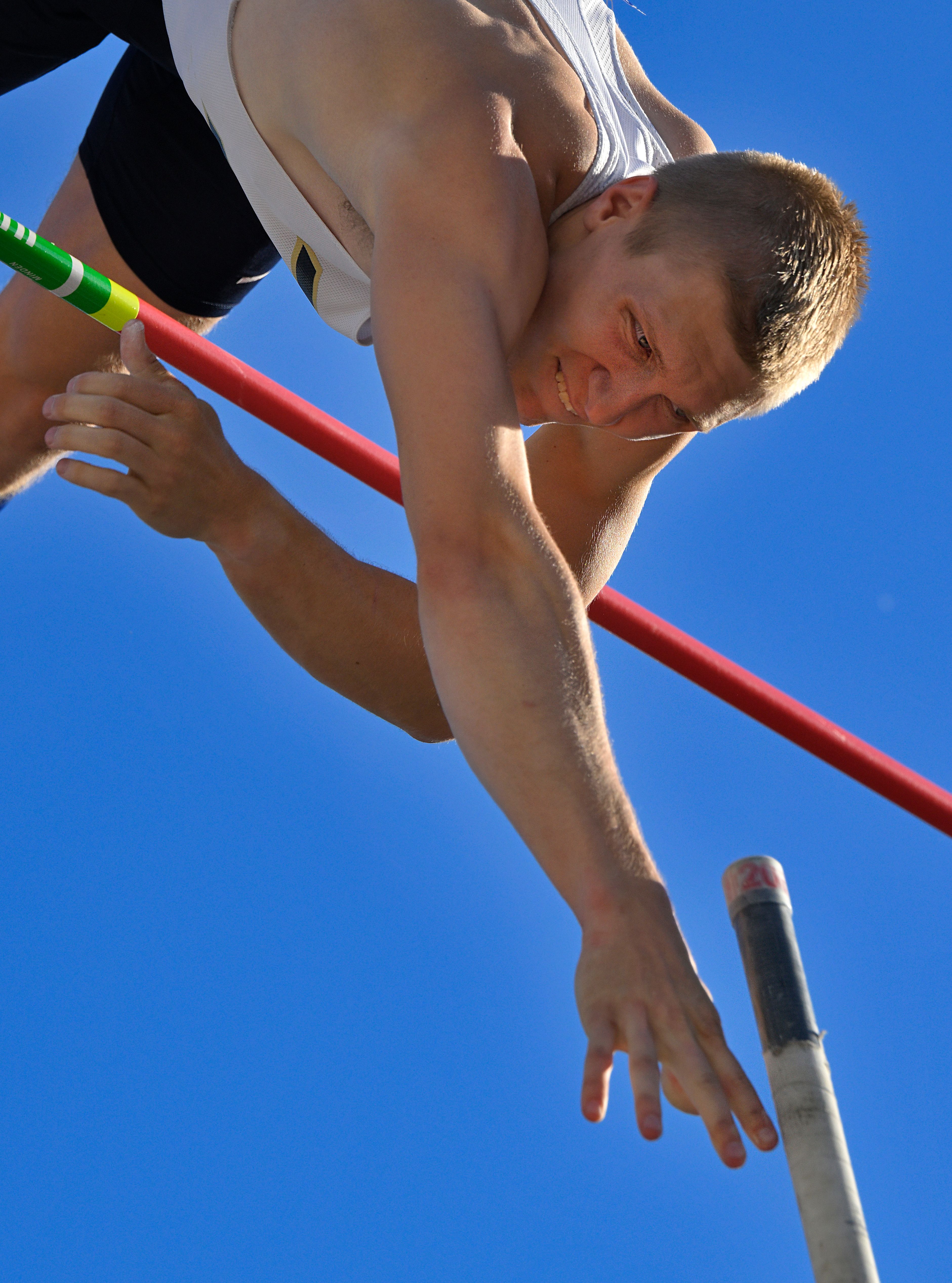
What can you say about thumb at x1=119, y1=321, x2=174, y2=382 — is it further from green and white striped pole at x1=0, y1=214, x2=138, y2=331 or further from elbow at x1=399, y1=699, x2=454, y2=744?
elbow at x1=399, y1=699, x2=454, y2=744

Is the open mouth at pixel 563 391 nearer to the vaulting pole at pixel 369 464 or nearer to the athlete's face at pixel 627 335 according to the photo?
the athlete's face at pixel 627 335

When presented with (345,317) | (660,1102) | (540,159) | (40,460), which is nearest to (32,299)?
(40,460)

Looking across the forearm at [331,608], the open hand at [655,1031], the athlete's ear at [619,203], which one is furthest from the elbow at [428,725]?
the open hand at [655,1031]

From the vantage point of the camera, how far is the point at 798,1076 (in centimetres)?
143

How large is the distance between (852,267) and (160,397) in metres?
1.12

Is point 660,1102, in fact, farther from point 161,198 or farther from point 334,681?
point 161,198

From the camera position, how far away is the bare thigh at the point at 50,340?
7.84 ft

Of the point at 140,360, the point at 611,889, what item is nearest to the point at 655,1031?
the point at 611,889

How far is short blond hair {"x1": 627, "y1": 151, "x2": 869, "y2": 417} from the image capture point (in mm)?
1843

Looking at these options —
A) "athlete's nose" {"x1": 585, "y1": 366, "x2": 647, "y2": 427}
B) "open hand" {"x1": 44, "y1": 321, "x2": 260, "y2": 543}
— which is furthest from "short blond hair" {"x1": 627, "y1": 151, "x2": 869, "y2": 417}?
"open hand" {"x1": 44, "y1": 321, "x2": 260, "y2": 543}

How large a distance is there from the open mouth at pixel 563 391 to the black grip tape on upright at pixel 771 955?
2.59 ft

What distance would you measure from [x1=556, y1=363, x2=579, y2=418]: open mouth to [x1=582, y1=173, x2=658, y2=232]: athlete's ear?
22cm

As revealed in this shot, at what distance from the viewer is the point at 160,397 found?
72.5 inches

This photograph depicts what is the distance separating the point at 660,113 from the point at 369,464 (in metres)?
0.83
